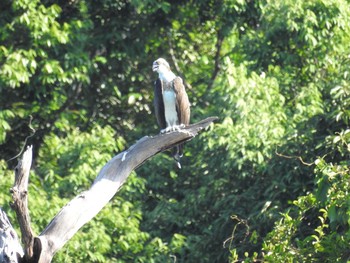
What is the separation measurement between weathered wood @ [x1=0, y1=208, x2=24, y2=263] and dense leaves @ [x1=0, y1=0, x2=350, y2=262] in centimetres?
359

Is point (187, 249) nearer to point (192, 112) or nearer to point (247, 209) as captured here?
point (247, 209)

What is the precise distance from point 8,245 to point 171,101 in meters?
2.57

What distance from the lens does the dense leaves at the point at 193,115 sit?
10695 millimetres

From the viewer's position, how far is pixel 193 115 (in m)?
12.6

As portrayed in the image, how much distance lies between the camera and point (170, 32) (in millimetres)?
14234

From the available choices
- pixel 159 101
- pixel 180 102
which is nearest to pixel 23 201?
pixel 180 102

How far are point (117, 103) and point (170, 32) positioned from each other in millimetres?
1135

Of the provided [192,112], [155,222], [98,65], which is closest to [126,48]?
[98,65]

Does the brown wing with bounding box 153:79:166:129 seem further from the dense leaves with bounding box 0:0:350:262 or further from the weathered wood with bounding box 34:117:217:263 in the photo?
the dense leaves with bounding box 0:0:350:262

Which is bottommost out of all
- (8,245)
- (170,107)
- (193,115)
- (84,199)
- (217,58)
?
(8,245)

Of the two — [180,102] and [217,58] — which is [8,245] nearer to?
[180,102]

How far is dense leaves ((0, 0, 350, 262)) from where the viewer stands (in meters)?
10.7

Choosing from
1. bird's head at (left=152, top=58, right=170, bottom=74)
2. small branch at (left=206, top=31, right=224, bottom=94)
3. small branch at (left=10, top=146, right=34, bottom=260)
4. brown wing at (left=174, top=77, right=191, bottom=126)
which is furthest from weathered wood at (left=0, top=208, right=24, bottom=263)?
small branch at (left=206, top=31, right=224, bottom=94)

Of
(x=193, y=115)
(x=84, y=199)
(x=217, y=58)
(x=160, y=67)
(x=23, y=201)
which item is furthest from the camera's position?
(x=217, y=58)
